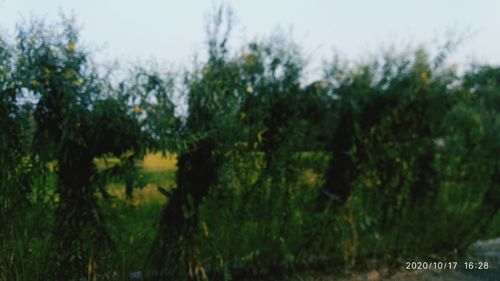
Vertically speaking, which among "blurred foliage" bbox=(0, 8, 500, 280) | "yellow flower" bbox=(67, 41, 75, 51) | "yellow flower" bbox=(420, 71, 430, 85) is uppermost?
"yellow flower" bbox=(67, 41, 75, 51)

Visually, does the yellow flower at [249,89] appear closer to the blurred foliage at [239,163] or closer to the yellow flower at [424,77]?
the blurred foliage at [239,163]

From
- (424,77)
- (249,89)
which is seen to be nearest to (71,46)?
(249,89)

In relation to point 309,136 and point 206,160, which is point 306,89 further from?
point 206,160

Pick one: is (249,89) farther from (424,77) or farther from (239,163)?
(424,77)

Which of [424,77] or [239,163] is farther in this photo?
[424,77]

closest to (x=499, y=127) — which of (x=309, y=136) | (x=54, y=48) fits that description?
(x=309, y=136)


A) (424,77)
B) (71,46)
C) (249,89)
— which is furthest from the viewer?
(424,77)

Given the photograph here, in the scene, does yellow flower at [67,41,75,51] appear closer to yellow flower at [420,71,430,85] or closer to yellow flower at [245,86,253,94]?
yellow flower at [245,86,253,94]

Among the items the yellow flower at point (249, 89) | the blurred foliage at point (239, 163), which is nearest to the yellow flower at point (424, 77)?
the blurred foliage at point (239, 163)

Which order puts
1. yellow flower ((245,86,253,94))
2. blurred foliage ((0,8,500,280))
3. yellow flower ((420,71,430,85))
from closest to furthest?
blurred foliage ((0,8,500,280)) < yellow flower ((245,86,253,94)) < yellow flower ((420,71,430,85))

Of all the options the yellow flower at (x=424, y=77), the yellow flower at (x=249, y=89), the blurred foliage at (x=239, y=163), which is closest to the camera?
the blurred foliage at (x=239, y=163)

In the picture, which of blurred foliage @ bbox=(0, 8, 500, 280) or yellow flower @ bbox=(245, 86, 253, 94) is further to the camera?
yellow flower @ bbox=(245, 86, 253, 94)

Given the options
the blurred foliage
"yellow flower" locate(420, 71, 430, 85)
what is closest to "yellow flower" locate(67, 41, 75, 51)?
the blurred foliage

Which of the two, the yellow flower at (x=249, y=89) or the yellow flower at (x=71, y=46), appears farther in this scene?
the yellow flower at (x=249, y=89)
